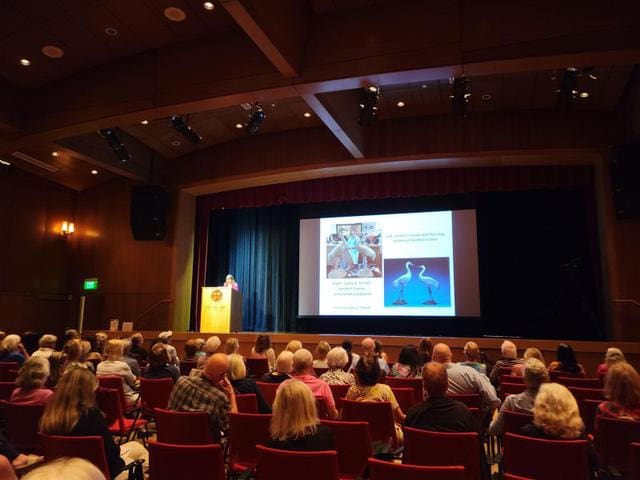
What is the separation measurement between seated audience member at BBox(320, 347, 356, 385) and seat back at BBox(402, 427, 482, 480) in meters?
1.94

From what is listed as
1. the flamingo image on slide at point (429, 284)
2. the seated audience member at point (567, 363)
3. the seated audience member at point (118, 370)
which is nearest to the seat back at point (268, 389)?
the seated audience member at point (118, 370)

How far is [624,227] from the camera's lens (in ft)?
30.0

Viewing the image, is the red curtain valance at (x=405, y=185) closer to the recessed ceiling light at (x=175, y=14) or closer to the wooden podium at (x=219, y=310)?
the wooden podium at (x=219, y=310)

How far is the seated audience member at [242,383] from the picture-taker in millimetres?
3953

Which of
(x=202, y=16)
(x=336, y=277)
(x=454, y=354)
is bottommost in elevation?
(x=454, y=354)

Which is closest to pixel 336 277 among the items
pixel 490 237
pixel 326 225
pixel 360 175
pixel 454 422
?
pixel 326 225

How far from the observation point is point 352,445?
3137 millimetres

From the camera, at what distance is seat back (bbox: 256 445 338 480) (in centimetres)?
238

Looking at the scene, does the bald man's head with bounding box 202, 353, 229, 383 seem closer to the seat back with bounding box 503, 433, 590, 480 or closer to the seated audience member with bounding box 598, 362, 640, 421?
the seat back with bounding box 503, 433, 590, 480

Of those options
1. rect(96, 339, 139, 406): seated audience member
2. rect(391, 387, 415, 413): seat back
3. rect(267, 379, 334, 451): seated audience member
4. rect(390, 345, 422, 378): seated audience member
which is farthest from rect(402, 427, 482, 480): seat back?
rect(96, 339, 139, 406): seated audience member

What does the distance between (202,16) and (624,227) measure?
26.5 ft

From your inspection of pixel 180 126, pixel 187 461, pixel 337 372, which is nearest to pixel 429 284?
pixel 180 126

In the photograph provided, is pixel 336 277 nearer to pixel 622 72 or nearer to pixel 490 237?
pixel 490 237

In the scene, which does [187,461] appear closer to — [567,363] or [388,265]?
[567,363]
